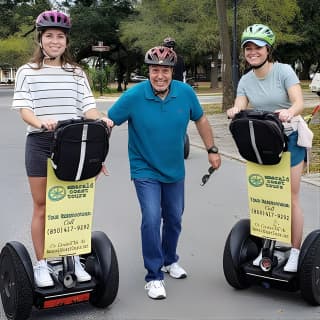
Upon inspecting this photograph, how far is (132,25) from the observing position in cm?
4069

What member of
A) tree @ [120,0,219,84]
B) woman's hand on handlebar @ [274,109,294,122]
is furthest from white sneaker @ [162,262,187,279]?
tree @ [120,0,219,84]

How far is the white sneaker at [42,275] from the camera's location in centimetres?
387

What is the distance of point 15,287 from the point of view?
3.78m

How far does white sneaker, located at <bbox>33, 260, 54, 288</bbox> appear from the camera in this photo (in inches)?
152

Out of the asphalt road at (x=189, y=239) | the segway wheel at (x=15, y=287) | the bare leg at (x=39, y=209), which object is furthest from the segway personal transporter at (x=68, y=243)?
the asphalt road at (x=189, y=239)

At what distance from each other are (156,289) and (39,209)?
1.07m

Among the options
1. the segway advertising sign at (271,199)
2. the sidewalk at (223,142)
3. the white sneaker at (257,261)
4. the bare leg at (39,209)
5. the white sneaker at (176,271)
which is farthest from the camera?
the sidewalk at (223,142)

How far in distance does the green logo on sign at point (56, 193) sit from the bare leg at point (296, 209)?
1.58 metres

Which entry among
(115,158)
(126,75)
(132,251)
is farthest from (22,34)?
(132,251)

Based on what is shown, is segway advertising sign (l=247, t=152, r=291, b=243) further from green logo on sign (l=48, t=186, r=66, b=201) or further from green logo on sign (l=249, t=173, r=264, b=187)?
green logo on sign (l=48, t=186, r=66, b=201)

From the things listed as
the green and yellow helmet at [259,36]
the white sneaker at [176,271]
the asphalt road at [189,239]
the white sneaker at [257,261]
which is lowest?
the asphalt road at [189,239]

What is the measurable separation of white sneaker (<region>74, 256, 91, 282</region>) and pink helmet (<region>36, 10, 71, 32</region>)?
153 cm

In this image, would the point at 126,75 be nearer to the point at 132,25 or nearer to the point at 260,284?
the point at 132,25

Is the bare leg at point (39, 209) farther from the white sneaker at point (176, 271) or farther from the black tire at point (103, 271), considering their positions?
the white sneaker at point (176, 271)
